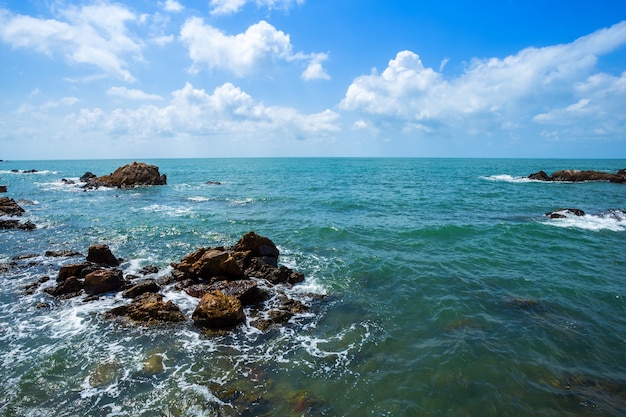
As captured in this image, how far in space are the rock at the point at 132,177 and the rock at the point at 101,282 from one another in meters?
→ 51.9

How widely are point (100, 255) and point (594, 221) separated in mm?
40100

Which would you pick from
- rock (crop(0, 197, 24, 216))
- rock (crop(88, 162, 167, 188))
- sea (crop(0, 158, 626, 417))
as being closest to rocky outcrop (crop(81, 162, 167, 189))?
rock (crop(88, 162, 167, 188))

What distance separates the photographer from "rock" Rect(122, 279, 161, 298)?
51.2 ft

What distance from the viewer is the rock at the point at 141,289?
15.6 m

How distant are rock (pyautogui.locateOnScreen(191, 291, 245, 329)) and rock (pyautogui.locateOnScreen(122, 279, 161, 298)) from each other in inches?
151

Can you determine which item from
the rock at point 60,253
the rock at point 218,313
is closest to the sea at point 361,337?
the rock at point 218,313

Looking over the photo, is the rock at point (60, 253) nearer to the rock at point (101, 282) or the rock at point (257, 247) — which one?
the rock at point (101, 282)

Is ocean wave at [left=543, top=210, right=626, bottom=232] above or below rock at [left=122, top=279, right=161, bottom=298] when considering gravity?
above

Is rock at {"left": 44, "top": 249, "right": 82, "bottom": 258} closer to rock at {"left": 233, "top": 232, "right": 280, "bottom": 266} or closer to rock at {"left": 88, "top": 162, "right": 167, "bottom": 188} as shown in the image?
rock at {"left": 233, "top": 232, "right": 280, "bottom": 266}

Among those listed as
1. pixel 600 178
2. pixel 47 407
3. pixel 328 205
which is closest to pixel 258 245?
pixel 47 407

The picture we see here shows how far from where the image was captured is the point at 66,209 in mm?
37906

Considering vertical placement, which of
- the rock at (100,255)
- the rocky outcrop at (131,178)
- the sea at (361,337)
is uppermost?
the rocky outcrop at (131,178)

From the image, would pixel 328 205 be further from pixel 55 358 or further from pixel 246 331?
pixel 55 358

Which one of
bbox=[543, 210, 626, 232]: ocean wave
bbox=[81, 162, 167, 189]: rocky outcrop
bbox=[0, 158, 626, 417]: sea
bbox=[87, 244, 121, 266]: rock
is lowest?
bbox=[0, 158, 626, 417]: sea
